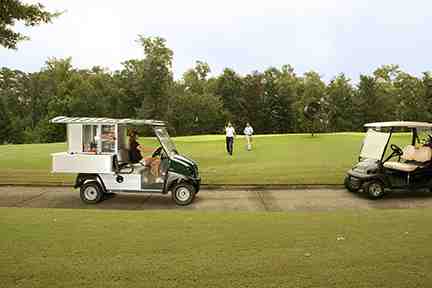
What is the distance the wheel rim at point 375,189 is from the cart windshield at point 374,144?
815mm

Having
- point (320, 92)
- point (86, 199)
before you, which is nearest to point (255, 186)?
point (86, 199)

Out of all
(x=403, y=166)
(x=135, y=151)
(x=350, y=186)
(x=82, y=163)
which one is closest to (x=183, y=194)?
(x=135, y=151)

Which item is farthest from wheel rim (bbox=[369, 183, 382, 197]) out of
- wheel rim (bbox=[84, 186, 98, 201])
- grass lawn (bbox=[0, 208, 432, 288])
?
wheel rim (bbox=[84, 186, 98, 201])

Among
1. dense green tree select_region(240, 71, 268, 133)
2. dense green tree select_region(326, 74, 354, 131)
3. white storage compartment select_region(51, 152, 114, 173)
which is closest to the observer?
white storage compartment select_region(51, 152, 114, 173)

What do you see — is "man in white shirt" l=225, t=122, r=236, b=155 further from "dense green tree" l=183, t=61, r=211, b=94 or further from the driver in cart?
"dense green tree" l=183, t=61, r=211, b=94

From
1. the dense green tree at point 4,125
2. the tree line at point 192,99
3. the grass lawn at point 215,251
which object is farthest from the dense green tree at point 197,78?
the grass lawn at point 215,251

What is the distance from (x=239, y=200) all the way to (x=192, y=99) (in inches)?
2170

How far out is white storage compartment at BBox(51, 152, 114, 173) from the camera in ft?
34.4

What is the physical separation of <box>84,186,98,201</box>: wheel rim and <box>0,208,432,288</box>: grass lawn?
3.31 meters

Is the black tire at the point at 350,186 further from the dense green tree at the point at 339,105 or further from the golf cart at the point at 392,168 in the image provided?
the dense green tree at the point at 339,105

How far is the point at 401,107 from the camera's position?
62.7 metres

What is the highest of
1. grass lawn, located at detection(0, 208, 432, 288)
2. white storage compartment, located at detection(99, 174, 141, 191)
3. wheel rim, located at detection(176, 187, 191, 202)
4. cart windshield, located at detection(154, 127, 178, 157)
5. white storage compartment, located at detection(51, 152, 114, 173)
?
cart windshield, located at detection(154, 127, 178, 157)

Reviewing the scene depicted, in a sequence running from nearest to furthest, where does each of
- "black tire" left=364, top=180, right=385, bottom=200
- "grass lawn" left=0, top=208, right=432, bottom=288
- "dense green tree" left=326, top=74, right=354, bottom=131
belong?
"grass lawn" left=0, top=208, right=432, bottom=288, "black tire" left=364, top=180, right=385, bottom=200, "dense green tree" left=326, top=74, right=354, bottom=131

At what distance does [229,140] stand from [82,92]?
47506 mm
